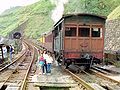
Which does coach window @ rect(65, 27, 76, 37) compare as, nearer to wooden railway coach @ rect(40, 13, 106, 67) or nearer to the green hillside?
wooden railway coach @ rect(40, 13, 106, 67)

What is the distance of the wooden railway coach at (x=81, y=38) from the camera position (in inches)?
802

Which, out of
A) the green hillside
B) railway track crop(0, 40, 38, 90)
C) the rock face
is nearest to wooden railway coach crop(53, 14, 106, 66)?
railway track crop(0, 40, 38, 90)

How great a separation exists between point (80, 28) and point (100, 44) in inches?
62.5

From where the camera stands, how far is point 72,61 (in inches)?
813

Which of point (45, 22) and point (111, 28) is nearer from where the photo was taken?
point (111, 28)

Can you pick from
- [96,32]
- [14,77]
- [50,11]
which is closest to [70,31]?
[96,32]

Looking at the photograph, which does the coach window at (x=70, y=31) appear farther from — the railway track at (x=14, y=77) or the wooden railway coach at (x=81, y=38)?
the railway track at (x=14, y=77)

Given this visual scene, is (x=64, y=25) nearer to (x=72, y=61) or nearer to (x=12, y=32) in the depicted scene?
(x=72, y=61)

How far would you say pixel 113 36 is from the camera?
3466 centimetres

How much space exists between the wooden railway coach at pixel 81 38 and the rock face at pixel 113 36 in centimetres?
1020

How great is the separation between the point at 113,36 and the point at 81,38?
14.8 meters

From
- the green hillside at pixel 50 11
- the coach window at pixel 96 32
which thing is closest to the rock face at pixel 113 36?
Result: the coach window at pixel 96 32

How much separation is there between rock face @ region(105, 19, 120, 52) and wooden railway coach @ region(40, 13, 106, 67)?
10195mm

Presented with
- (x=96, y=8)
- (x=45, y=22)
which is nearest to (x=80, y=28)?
(x=96, y=8)
